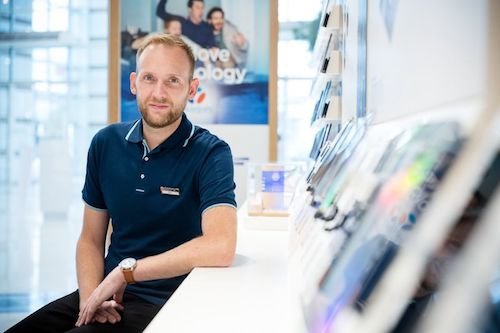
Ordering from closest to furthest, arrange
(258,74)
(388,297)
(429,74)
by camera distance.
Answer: (388,297)
(429,74)
(258,74)

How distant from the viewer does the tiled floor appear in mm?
3961

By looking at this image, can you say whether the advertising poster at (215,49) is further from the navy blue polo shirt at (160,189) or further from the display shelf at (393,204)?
the display shelf at (393,204)

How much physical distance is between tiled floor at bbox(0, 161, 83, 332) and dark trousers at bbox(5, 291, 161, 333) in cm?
246

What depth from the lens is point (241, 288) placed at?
1.10 metres

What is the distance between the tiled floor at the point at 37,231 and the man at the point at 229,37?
1.86m

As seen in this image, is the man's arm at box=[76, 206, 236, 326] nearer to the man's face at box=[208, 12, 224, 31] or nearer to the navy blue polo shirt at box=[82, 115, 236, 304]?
the navy blue polo shirt at box=[82, 115, 236, 304]

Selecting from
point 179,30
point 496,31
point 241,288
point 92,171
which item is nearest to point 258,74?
point 179,30

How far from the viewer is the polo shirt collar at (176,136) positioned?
163 cm

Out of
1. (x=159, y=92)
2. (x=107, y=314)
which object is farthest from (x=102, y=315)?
(x=159, y=92)

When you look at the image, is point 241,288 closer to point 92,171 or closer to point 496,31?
point 496,31

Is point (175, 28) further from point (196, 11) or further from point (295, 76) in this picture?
point (295, 76)

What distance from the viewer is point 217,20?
167 inches

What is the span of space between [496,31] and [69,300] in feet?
5.03

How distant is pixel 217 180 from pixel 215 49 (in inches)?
118
